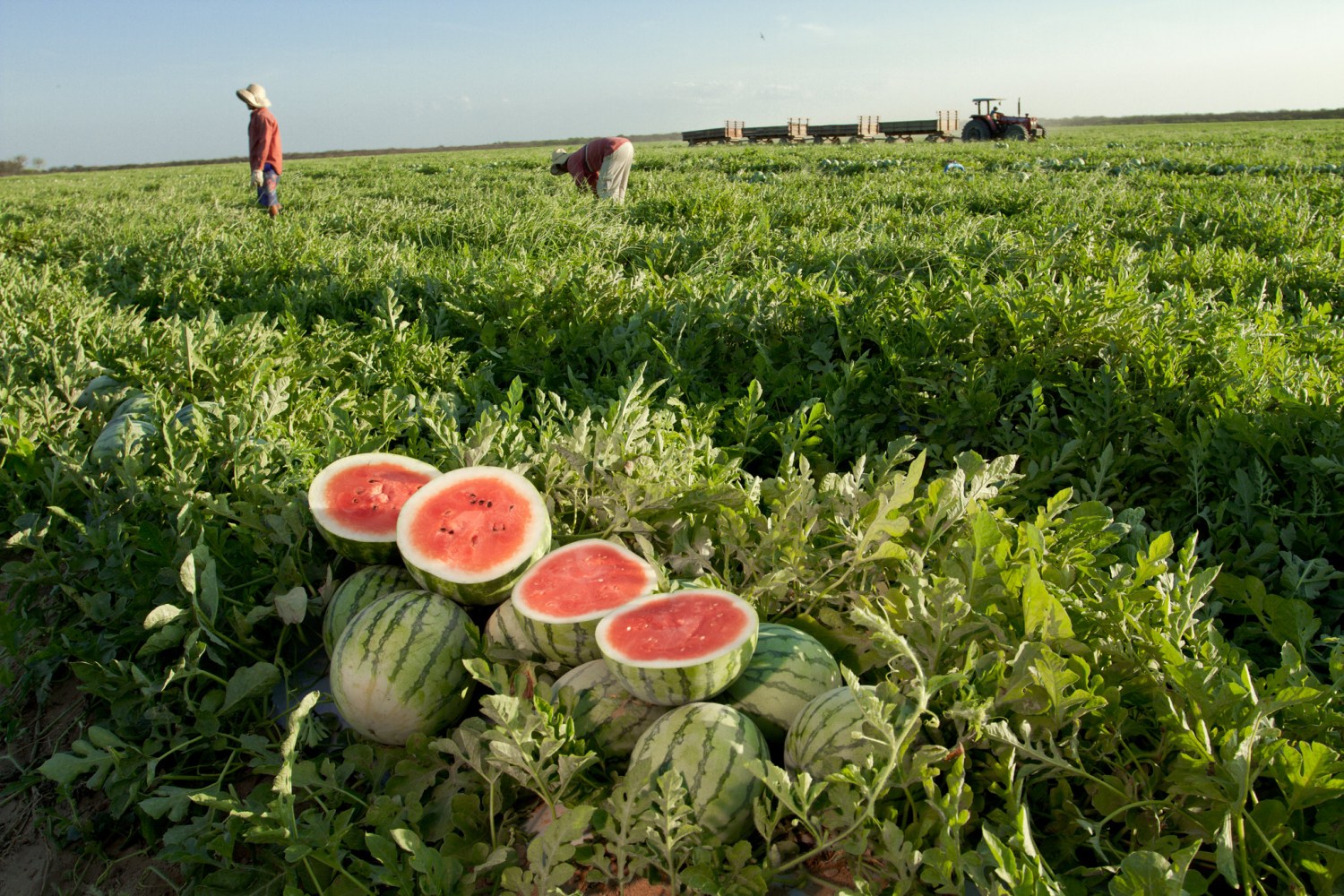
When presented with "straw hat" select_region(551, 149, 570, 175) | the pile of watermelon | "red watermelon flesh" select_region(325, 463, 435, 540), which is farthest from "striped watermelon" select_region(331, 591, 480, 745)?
"straw hat" select_region(551, 149, 570, 175)

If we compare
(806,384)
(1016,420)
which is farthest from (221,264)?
(1016,420)

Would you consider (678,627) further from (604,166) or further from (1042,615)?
(604,166)

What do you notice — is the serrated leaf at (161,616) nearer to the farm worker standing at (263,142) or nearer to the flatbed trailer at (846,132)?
the farm worker standing at (263,142)

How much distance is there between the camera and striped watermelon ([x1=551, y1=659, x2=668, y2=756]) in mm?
1967

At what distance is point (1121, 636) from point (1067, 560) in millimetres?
307

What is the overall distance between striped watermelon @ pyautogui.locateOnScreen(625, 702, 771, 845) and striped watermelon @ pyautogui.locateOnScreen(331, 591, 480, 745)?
0.61 meters

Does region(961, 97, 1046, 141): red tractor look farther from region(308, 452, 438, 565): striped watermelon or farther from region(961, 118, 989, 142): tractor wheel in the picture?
region(308, 452, 438, 565): striped watermelon

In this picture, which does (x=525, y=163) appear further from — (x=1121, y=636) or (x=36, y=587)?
(x=1121, y=636)

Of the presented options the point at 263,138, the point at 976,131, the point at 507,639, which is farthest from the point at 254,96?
the point at 976,131

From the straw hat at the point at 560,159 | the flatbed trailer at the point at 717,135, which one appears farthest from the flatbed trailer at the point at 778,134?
the straw hat at the point at 560,159

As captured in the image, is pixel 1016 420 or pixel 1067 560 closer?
pixel 1067 560

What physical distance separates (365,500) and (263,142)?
1249 cm

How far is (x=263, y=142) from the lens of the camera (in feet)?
42.2

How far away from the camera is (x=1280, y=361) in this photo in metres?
3.72
